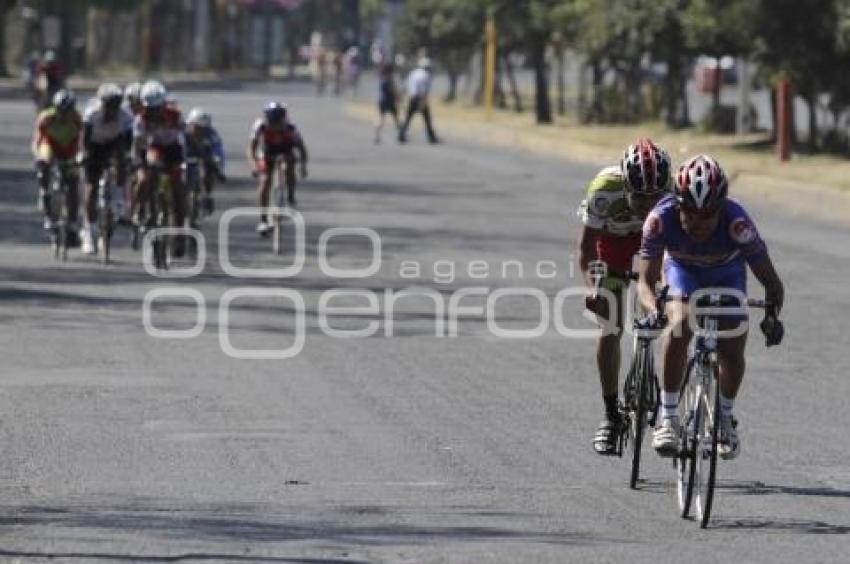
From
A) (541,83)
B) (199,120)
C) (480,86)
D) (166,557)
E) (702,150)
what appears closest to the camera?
(166,557)

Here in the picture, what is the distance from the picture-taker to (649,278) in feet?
37.7

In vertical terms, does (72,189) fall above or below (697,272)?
below

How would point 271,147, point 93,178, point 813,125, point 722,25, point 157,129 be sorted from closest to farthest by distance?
point 157,129 < point 93,178 < point 271,147 < point 722,25 < point 813,125

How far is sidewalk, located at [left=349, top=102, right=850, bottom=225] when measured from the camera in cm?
3462

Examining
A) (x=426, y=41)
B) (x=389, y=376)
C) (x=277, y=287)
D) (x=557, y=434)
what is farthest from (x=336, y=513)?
(x=426, y=41)

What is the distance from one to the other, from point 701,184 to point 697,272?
595mm

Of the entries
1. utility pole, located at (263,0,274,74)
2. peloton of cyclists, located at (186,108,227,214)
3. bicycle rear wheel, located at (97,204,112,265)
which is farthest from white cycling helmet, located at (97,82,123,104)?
utility pole, located at (263,0,274,74)

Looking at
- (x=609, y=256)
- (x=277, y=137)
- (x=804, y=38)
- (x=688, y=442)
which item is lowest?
(x=688, y=442)

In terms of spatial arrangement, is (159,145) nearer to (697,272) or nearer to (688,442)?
(697,272)

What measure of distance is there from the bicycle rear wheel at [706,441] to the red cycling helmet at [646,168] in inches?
48.9

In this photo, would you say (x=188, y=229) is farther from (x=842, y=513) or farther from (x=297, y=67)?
(x=297, y=67)

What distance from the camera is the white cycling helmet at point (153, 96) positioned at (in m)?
24.9

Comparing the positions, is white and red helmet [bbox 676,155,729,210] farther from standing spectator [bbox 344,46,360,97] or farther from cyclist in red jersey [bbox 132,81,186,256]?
standing spectator [bbox 344,46,360,97]

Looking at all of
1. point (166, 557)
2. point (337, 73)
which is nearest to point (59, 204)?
point (166, 557)
